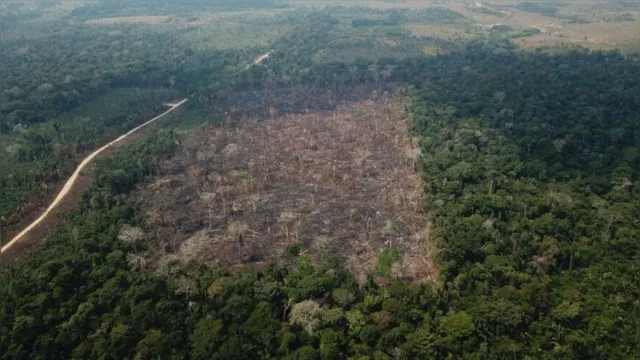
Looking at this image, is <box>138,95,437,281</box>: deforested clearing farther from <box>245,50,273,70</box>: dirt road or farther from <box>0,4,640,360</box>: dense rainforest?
<box>245,50,273,70</box>: dirt road

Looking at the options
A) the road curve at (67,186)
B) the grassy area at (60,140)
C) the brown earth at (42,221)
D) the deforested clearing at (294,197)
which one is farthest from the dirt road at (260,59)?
the brown earth at (42,221)

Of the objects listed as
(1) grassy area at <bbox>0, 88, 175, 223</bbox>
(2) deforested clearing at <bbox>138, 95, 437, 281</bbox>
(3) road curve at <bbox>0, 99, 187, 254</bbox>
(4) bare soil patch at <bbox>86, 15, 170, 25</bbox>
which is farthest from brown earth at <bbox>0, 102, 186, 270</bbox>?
(4) bare soil patch at <bbox>86, 15, 170, 25</bbox>

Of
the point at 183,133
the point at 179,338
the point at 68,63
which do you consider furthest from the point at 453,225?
the point at 68,63

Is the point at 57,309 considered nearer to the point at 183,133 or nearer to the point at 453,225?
the point at 453,225

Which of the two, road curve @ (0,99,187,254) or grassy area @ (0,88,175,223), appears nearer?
road curve @ (0,99,187,254)

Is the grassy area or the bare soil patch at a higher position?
the bare soil patch

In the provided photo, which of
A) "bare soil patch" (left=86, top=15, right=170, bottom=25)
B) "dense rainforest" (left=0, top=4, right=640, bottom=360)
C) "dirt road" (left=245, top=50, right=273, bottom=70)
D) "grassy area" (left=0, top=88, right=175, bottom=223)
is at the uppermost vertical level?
"bare soil patch" (left=86, top=15, right=170, bottom=25)

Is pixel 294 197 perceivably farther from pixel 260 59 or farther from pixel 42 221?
pixel 260 59
